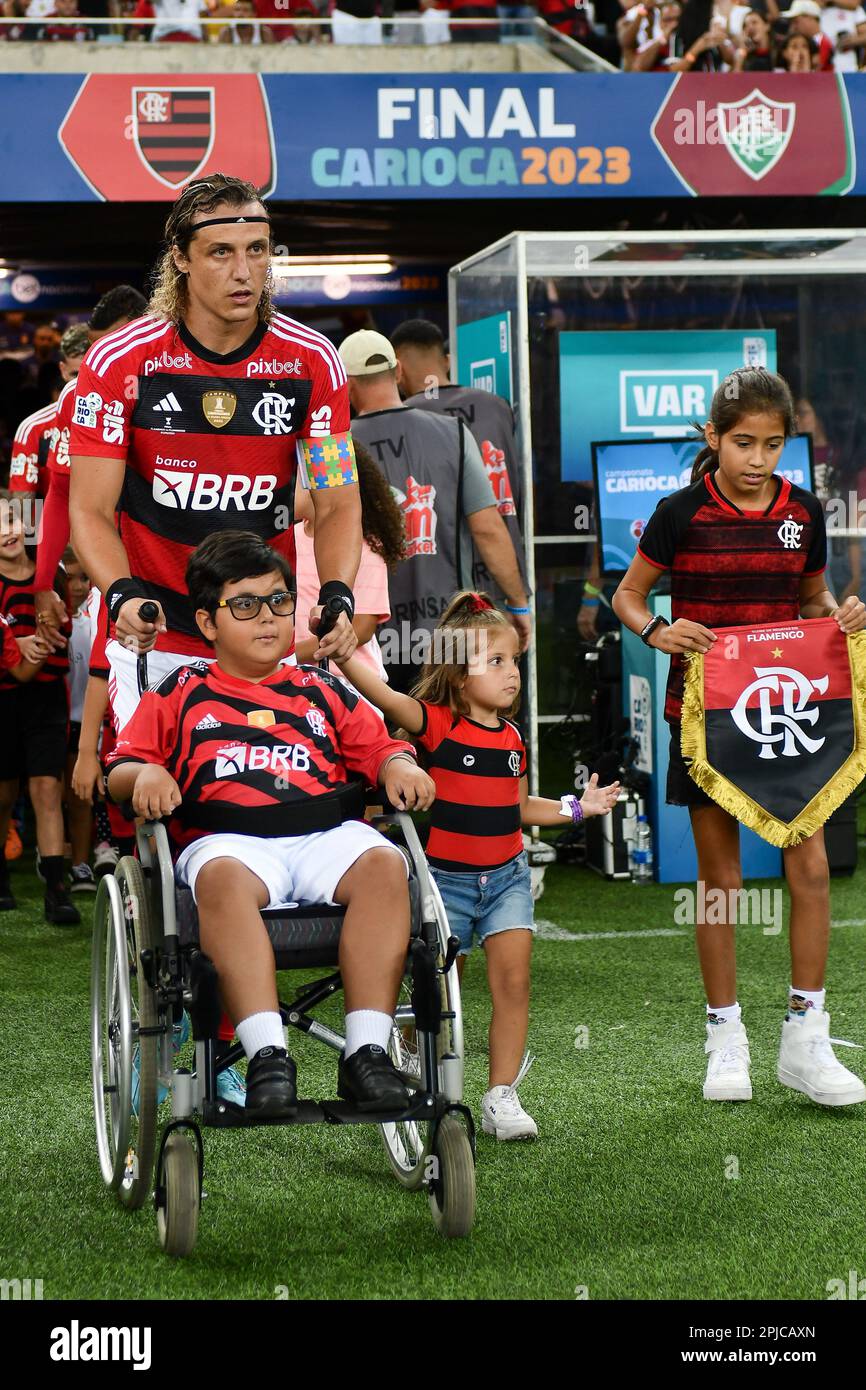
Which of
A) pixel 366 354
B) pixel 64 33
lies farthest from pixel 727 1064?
pixel 64 33

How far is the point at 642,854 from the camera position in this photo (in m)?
6.70

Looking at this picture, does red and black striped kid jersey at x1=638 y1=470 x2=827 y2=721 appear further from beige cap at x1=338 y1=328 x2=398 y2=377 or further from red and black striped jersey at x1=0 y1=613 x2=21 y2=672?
red and black striped jersey at x1=0 y1=613 x2=21 y2=672

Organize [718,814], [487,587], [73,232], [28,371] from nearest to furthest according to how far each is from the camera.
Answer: [718,814], [487,587], [73,232], [28,371]

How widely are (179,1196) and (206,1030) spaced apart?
0.29m

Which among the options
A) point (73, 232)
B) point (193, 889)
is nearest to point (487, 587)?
point (193, 889)

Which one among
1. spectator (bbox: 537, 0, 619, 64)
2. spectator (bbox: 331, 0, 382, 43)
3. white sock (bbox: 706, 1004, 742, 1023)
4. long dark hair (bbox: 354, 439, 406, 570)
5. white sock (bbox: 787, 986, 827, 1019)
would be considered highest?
spectator (bbox: 537, 0, 619, 64)

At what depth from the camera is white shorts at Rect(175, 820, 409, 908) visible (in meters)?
3.05

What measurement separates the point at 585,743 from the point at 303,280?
266 inches

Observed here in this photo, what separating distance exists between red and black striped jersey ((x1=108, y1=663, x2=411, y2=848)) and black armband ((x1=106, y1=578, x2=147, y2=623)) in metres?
0.17

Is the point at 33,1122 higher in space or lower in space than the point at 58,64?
lower

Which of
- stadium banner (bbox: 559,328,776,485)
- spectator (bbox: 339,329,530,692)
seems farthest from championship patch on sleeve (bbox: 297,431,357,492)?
stadium banner (bbox: 559,328,776,485)

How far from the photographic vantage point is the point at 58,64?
388 inches

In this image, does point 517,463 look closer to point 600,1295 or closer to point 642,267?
point 642,267

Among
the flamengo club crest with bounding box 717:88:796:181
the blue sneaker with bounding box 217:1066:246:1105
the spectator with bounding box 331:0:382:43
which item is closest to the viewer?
the blue sneaker with bounding box 217:1066:246:1105
